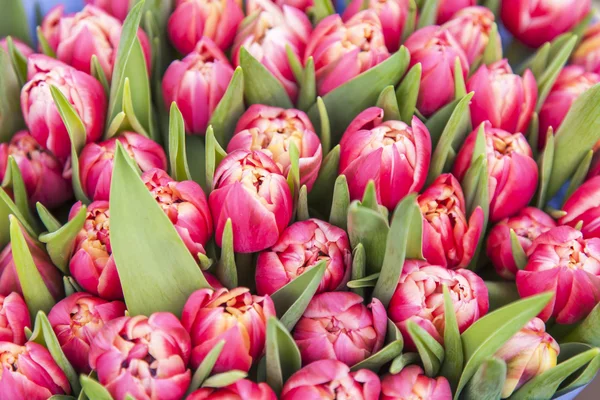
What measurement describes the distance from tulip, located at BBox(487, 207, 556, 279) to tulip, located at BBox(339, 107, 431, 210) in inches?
3.5

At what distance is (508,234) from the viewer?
0.61 m

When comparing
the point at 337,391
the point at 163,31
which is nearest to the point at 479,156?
the point at 337,391

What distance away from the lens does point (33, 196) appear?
0.64 meters

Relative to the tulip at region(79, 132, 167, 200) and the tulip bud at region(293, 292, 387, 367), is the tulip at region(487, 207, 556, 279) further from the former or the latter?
the tulip at region(79, 132, 167, 200)

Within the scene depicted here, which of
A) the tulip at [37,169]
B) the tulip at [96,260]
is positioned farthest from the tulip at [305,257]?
the tulip at [37,169]

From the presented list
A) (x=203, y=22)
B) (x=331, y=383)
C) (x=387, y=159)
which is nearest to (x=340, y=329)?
(x=331, y=383)

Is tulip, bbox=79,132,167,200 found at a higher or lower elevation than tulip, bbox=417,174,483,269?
higher

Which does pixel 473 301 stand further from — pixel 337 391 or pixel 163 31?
pixel 163 31

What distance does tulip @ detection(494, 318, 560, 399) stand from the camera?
51 centimetres

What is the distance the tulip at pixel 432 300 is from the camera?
52 cm

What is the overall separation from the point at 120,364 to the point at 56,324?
0.31ft

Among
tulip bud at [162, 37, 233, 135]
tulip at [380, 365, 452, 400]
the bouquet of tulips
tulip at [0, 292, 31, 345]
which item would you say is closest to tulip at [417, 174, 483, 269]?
the bouquet of tulips

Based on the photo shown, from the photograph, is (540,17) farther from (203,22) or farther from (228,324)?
(228,324)

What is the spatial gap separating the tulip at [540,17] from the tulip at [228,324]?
0.46m
